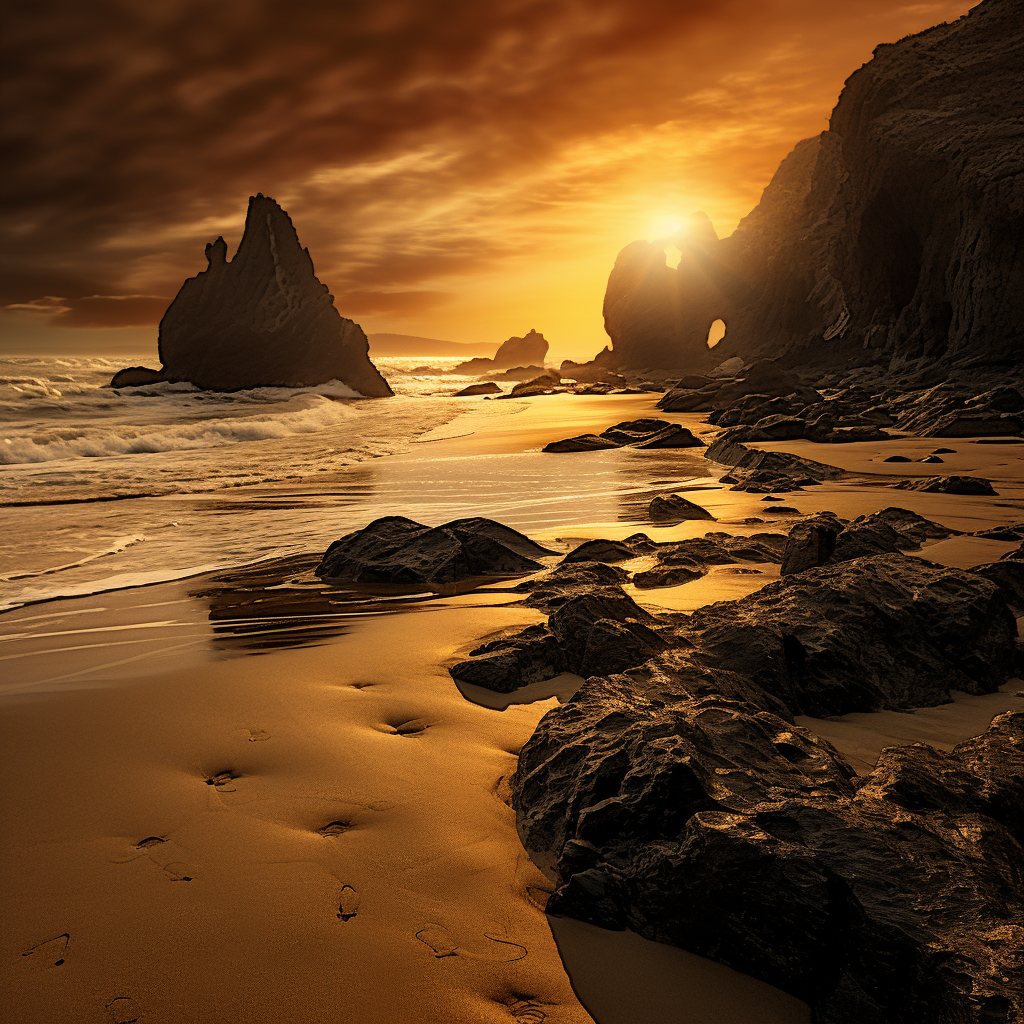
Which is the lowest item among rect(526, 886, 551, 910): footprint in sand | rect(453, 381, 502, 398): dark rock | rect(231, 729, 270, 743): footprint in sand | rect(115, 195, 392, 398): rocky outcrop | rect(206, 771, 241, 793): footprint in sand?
rect(526, 886, 551, 910): footprint in sand

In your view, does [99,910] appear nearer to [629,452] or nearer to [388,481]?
[388,481]

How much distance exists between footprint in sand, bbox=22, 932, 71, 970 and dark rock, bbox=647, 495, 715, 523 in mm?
6140

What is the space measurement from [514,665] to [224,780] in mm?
1368

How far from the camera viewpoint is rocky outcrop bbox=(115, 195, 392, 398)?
208 feet

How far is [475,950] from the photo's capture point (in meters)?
1.75

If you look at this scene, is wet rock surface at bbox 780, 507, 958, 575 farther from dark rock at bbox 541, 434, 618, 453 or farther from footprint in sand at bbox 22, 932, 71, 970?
dark rock at bbox 541, 434, 618, 453

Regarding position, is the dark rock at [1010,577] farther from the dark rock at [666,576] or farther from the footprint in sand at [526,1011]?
the footprint in sand at [526,1011]

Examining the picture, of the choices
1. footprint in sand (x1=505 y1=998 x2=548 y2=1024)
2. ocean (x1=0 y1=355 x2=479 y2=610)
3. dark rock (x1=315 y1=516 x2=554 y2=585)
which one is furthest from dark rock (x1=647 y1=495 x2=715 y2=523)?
footprint in sand (x1=505 y1=998 x2=548 y2=1024)

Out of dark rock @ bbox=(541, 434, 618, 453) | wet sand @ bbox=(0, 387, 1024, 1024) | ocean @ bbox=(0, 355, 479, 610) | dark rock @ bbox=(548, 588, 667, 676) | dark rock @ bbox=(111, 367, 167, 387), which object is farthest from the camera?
dark rock @ bbox=(111, 367, 167, 387)

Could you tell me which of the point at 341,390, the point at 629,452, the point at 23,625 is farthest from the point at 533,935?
the point at 341,390

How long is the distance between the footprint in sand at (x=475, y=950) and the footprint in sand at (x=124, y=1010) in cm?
63

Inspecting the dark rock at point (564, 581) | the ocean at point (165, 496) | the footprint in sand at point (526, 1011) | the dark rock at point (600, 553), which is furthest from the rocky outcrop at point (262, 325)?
→ the footprint in sand at point (526, 1011)

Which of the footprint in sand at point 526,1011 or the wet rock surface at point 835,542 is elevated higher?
the wet rock surface at point 835,542

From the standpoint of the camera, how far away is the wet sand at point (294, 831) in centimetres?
162
